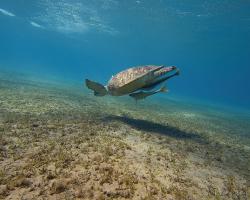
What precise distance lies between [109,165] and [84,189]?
1.32 metres

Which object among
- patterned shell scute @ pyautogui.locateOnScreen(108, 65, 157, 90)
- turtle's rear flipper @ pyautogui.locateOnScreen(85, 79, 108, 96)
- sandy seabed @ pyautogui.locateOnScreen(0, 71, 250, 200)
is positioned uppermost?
patterned shell scute @ pyautogui.locateOnScreen(108, 65, 157, 90)

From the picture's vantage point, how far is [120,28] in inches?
2557

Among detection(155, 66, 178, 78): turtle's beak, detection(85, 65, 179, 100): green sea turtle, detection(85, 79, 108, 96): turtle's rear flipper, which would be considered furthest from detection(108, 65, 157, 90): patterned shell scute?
detection(85, 79, 108, 96): turtle's rear flipper

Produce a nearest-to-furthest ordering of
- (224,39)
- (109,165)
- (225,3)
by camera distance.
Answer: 1. (109,165)
2. (225,3)
3. (224,39)

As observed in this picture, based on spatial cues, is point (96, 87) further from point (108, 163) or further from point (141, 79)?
point (108, 163)

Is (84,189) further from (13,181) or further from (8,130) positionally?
(8,130)

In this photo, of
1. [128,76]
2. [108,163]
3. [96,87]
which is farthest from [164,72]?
[108,163]

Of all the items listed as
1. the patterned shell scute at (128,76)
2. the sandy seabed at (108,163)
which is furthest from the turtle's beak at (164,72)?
the sandy seabed at (108,163)

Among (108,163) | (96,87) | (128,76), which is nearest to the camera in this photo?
(108,163)

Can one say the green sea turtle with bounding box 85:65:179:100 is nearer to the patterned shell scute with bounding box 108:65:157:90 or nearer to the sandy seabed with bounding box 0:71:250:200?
the patterned shell scute with bounding box 108:65:157:90

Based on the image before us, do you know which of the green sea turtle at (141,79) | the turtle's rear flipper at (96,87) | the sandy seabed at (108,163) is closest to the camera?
the sandy seabed at (108,163)

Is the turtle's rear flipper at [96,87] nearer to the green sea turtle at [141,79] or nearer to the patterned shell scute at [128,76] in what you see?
the green sea turtle at [141,79]

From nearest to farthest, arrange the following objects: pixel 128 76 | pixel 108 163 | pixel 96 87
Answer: pixel 108 163, pixel 128 76, pixel 96 87

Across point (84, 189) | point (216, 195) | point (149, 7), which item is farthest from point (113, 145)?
point (149, 7)
